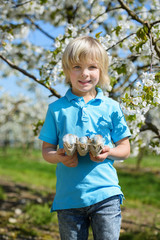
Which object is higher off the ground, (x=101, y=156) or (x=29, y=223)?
(x=101, y=156)

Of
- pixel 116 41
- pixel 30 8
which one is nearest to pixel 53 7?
pixel 30 8

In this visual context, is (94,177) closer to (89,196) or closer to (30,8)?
(89,196)

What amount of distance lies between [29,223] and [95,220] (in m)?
3.04

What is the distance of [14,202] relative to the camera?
6.18 m

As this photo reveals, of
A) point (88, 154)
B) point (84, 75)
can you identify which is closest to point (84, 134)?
point (88, 154)

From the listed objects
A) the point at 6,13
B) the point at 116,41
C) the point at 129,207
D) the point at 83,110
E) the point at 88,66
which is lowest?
the point at 129,207

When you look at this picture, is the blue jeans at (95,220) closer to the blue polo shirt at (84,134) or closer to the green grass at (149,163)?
the blue polo shirt at (84,134)

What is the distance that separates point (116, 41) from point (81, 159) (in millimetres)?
2007

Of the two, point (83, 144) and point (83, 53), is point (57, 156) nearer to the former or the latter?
point (83, 144)

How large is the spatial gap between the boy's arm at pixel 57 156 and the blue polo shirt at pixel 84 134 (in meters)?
0.05

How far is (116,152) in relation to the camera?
6.20 ft

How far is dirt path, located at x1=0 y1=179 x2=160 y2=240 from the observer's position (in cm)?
411

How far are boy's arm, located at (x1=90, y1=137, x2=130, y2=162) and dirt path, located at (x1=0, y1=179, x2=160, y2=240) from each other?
2368 millimetres

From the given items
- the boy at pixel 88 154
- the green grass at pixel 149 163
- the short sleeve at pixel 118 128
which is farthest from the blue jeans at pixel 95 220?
the green grass at pixel 149 163
